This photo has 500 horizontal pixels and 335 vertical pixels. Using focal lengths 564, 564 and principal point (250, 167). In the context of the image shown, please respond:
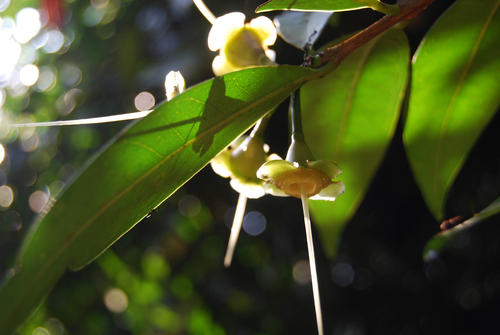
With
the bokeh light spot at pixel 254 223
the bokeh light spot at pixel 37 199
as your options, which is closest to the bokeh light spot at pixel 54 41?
the bokeh light spot at pixel 37 199

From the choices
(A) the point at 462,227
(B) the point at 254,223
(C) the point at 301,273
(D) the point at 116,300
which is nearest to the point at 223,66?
(A) the point at 462,227

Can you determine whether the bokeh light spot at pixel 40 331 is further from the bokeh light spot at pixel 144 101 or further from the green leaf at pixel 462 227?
the green leaf at pixel 462 227

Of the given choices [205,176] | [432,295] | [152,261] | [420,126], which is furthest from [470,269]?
[152,261]

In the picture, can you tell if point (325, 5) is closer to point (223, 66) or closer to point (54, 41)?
point (223, 66)

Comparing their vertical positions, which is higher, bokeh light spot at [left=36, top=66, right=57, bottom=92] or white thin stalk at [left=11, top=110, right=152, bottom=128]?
bokeh light spot at [left=36, top=66, right=57, bottom=92]

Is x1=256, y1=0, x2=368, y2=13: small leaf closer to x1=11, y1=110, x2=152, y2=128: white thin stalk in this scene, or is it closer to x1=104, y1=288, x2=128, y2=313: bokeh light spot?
x1=11, y1=110, x2=152, y2=128: white thin stalk

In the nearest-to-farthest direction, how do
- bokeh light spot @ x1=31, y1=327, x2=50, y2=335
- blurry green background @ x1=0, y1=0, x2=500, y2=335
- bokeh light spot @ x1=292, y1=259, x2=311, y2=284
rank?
blurry green background @ x1=0, y1=0, x2=500, y2=335 → bokeh light spot @ x1=292, y1=259, x2=311, y2=284 → bokeh light spot @ x1=31, y1=327, x2=50, y2=335

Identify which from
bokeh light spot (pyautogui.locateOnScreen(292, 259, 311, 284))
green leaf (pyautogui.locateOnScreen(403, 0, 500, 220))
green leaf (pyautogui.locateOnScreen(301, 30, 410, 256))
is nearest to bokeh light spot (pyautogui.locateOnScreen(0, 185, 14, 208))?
bokeh light spot (pyautogui.locateOnScreen(292, 259, 311, 284))
